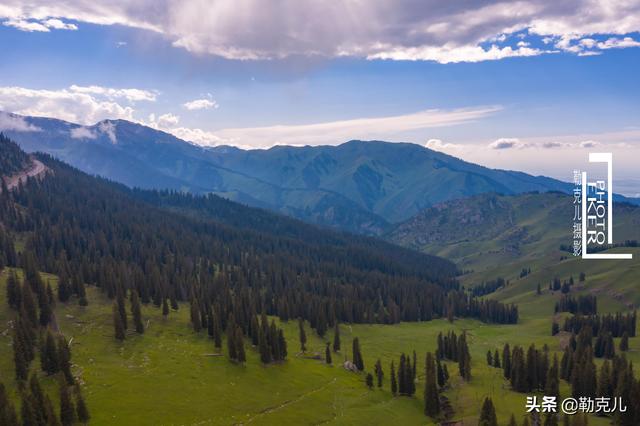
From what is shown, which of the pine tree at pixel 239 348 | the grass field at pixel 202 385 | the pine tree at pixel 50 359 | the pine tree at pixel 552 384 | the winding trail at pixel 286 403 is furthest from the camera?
the pine tree at pixel 239 348

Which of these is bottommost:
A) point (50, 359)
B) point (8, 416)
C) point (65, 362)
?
point (8, 416)

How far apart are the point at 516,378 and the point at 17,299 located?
479 feet

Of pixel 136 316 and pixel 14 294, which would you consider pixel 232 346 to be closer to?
pixel 136 316

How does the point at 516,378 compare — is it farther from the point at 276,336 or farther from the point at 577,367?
the point at 276,336

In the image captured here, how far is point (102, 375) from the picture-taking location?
106750mm

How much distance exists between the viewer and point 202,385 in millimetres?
112188

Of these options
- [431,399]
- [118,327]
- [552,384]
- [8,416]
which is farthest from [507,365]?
[8,416]

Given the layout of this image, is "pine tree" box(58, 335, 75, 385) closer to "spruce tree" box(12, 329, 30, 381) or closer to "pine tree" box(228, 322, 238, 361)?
"spruce tree" box(12, 329, 30, 381)

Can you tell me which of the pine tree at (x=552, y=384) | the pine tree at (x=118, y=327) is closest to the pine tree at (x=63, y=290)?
the pine tree at (x=118, y=327)

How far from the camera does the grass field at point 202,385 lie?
98.1 m

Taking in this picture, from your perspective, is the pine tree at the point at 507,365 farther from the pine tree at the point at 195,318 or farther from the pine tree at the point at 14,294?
the pine tree at the point at 14,294

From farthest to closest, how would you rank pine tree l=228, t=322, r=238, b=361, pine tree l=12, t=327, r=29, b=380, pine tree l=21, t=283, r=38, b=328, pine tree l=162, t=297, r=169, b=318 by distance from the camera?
pine tree l=162, t=297, r=169, b=318 < pine tree l=228, t=322, r=238, b=361 < pine tree l=21, t=283, r=38, b=328 < pine tree l=12, t=327, r=29, b=380

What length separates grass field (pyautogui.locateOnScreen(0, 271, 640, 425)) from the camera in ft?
322

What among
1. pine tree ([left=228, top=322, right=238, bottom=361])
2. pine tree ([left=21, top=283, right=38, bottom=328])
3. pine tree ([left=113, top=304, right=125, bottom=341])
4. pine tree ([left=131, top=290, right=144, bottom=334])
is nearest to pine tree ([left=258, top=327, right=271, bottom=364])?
pine tree ([left=228, top=322, right=238, bottom=361])
